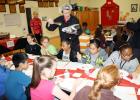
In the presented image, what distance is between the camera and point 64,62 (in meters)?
3.65

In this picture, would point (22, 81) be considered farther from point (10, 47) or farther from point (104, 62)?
point (10, 47)

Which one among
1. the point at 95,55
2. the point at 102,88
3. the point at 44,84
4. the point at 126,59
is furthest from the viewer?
the point at 95,55

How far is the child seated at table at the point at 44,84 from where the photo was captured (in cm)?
192

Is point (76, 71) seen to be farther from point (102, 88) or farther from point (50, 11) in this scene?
point (50, 11)

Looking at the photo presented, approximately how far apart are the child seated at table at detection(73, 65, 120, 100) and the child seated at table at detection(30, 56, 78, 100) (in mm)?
183

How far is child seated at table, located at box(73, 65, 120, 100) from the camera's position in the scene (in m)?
1.67

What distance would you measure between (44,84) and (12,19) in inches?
280

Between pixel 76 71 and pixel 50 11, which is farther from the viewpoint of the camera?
pixel 50 11

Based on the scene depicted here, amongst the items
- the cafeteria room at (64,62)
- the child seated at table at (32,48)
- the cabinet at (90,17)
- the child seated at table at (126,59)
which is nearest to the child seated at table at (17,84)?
the cafeteria room at (64,62)

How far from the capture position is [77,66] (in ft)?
11.1

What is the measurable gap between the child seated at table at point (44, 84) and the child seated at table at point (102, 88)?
0.18 m

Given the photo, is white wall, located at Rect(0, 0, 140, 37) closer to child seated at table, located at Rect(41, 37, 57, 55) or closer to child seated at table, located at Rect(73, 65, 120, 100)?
child seated at table, located at Rect(41, 37, 57, 55)

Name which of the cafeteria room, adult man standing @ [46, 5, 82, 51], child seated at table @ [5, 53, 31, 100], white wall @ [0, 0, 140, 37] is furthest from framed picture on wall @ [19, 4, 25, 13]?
child seated at table @ [5, 53, 31, 100]

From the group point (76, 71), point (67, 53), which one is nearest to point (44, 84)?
point (76, 71)
